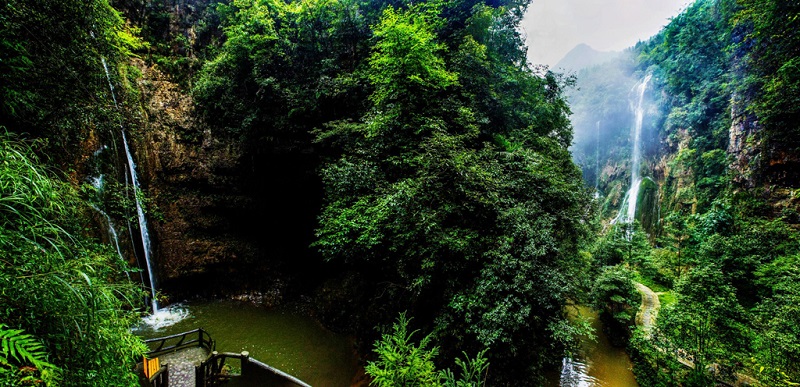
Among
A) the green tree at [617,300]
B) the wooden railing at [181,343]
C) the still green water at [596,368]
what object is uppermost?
the wooden railing at [181,343]

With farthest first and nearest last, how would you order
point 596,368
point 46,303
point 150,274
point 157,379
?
1. point 596,368
2. point 150,274
3. point 157,379
4. point 46,303

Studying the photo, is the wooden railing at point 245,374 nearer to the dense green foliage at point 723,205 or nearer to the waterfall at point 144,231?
the waterfall at point 144,231

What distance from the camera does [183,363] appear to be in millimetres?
6734

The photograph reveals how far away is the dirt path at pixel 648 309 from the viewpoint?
11828mm

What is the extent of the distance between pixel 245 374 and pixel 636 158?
118ft

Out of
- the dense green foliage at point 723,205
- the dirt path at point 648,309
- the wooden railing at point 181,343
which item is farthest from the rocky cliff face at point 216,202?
the dirt path at point 648,309

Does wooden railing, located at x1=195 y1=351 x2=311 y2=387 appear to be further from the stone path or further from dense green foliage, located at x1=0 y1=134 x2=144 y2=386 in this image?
dense green foliage, located at x1=0 y1=134 x2=144 y2=386

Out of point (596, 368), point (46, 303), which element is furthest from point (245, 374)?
point (596, 368)

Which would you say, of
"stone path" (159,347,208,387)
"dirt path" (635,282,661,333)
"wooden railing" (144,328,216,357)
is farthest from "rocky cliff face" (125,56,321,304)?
"dirt path" (635,282,661,333)

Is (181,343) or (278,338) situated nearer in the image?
(181,343)

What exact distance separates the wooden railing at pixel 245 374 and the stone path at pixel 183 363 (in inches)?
28.8

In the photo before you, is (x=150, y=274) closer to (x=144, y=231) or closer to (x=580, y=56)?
(x=144, y=231)

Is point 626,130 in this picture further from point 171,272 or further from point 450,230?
point 171,272

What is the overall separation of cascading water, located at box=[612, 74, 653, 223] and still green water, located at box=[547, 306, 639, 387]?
60.0 feet
